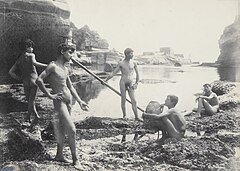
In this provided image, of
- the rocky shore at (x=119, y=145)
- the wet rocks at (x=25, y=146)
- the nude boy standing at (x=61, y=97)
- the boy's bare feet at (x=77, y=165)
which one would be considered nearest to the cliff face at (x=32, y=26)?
the rocky shore at (x=119, y=145)

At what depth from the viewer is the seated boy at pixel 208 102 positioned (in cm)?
459

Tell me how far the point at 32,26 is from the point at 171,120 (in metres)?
2.31

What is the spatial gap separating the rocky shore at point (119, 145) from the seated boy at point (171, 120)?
90mm

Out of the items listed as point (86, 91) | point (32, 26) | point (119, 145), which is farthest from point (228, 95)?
point (32, 26)

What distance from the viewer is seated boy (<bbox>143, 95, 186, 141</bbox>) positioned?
3.32m

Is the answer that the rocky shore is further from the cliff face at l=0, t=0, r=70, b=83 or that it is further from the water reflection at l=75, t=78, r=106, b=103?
the water reflection at l=75, t=78, r=106, b=103

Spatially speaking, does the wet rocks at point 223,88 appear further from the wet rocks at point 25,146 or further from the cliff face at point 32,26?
the wet rocks at point 25,146

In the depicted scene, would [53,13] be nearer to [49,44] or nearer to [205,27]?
[49,44]

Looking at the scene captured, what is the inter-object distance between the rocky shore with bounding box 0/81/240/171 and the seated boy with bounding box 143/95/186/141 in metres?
0.09

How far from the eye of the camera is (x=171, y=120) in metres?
3.37

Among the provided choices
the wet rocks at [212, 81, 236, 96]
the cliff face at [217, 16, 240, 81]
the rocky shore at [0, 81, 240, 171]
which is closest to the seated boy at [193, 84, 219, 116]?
the rocky shore at [0, 81, 240, 171]

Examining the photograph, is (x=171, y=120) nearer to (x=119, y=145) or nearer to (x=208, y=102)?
(x=119, y=145)

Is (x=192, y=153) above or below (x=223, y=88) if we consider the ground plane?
below

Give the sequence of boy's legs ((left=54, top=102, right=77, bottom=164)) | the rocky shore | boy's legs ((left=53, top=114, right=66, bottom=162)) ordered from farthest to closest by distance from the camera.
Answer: the rocky shore, boy's legs ((left=53, top=114, right=66, bottom=162)), boy's legs ((left=54, top=102, right=77, bottom=164))
